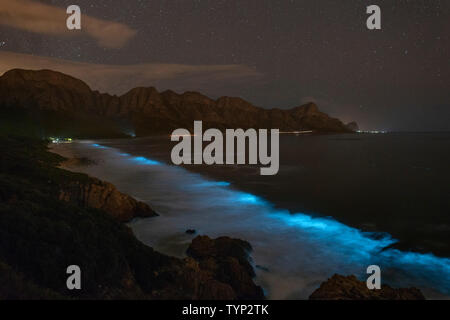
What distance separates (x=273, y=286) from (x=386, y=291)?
4.26 metres

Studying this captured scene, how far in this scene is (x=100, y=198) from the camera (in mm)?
18297

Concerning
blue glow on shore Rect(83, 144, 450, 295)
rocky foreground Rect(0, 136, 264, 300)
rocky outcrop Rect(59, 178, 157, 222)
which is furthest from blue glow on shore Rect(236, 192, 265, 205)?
rocky foreground Rect(0, 136, 264, 300)

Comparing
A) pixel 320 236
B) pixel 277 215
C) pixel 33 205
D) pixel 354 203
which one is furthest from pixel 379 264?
pixel 33 205

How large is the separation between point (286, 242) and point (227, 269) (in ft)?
24.3

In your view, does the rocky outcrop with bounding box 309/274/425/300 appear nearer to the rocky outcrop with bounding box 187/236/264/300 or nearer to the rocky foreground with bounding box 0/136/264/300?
the rocky outcrop with bounding box 187/236/264/300

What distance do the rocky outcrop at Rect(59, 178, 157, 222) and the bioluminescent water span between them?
0.98 meters

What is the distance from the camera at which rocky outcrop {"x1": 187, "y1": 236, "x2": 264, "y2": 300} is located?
10020 millimetres

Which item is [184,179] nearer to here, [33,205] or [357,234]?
[357,234]

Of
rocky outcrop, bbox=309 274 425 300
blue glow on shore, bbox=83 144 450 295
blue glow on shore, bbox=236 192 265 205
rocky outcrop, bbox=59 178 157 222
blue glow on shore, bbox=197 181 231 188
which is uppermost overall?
rocky outcrop, bbox=59 178 157 222

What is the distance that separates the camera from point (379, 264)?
48.1ft

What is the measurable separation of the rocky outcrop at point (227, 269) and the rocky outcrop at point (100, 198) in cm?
703

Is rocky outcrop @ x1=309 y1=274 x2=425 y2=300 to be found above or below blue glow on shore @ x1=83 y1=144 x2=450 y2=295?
above

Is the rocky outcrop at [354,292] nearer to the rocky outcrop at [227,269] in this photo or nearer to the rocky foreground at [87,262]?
the rocky outcrop at [227,269]

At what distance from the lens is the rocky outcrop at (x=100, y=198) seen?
1786cm
